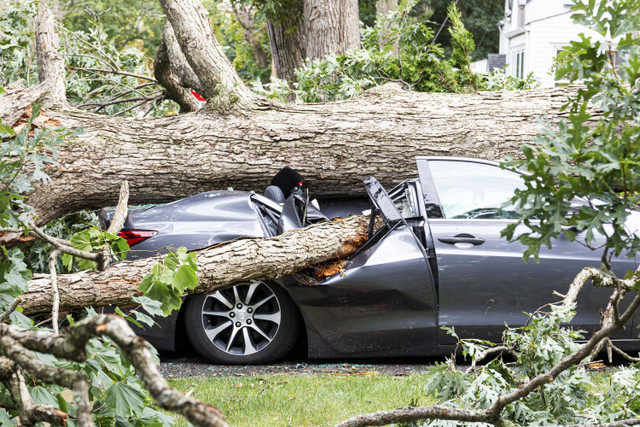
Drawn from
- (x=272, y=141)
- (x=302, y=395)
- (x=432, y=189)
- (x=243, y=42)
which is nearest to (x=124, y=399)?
(x=302, y=395)

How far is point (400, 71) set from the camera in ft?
26.9

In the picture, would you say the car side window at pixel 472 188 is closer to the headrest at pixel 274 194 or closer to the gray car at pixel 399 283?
the gray car at pixel 399 283

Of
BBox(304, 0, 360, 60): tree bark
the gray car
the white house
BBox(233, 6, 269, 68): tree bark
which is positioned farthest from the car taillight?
the white house

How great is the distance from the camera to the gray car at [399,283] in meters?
5.27

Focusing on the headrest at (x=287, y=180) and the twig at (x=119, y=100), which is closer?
the headrest at (x=287, y=180)

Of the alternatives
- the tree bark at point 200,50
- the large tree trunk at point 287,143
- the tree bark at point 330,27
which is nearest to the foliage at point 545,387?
the large tree trunk at point 287,143

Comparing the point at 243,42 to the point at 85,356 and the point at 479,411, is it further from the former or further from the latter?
the point at 85,356

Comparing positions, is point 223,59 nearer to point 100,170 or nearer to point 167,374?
point 100,170

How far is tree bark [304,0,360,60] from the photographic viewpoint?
10789 mm

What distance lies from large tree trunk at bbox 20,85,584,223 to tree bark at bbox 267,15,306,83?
613 cm

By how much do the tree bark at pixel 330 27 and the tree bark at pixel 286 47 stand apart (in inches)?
66.1

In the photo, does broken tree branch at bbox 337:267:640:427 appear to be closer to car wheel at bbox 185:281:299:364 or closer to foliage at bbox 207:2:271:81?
car wheel at bbox 185:281:299:364

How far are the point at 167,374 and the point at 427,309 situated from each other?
2.01m

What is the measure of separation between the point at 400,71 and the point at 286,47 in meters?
5.05
